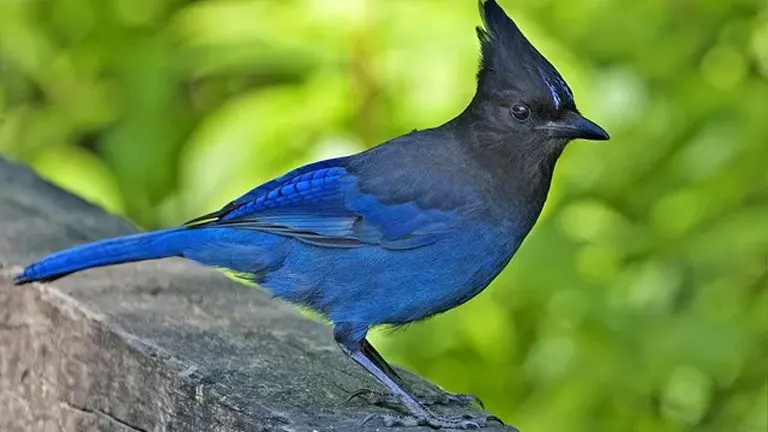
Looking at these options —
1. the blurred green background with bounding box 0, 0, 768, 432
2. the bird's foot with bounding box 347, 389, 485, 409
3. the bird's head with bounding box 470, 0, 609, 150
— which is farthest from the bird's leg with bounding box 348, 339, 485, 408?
the blurred green background with bounding box 0, 0, 768, 432

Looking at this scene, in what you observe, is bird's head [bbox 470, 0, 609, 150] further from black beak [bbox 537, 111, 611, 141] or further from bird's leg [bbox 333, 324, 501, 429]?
bird's leg [bbox 333, 324, 501, 429]

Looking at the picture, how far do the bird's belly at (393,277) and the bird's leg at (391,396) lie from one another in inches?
2.8

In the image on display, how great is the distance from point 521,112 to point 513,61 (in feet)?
0.32

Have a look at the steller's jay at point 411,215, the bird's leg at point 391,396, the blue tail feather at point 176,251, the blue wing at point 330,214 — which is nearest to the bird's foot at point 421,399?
the bird's leg at point 391,396

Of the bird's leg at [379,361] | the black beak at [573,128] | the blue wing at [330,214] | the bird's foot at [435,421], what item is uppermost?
the black beak at [573,128]

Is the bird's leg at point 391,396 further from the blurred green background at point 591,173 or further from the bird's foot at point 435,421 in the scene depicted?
the blurred green background at point 591,173

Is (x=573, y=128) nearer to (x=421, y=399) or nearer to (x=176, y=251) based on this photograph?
(x=421, y=399)

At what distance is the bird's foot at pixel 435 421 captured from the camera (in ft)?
6.49

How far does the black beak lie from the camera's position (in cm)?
249

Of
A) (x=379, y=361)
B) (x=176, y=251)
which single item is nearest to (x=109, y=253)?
(x=176, y=251)

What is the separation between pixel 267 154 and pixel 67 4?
1390 mm

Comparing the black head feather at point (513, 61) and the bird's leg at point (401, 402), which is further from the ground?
the black head feather at point (513, 61)

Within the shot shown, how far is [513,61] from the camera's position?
2480 millimetres

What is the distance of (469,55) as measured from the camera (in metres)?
3.37
